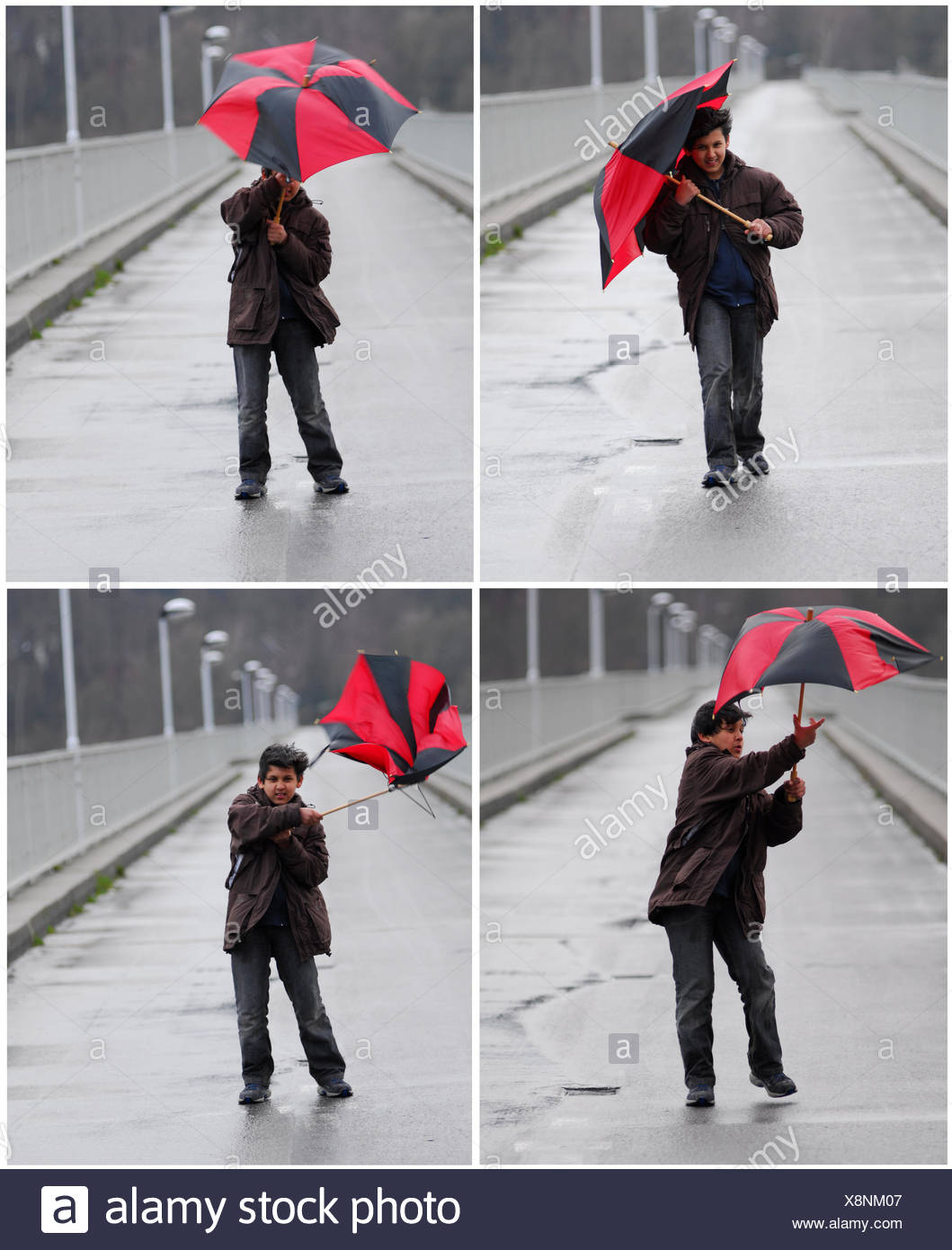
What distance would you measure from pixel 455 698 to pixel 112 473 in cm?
3203

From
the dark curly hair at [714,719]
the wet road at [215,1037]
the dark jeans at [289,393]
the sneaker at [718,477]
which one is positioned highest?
the dark jeans at [289,393]

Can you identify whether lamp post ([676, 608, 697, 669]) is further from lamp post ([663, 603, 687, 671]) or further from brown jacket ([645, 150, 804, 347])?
brown jacket ([645, 150, 804, 347])

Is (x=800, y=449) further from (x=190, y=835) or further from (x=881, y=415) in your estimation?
(x=190, y=835)

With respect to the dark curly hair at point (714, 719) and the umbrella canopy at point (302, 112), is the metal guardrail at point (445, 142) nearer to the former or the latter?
the umbrella canopy at point (302, 112)

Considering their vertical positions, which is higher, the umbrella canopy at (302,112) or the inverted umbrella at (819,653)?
the umbrella canopy at (302,112)

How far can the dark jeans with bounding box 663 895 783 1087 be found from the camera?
6457 millimetres

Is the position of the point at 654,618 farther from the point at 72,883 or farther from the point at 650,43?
the point at 72,883

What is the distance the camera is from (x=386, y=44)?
35062mm

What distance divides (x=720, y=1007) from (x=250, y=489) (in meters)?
3.57

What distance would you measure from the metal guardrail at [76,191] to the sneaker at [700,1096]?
34.5 ft

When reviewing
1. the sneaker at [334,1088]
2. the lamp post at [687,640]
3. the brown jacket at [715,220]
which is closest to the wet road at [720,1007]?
the sneaker at [334,1088]

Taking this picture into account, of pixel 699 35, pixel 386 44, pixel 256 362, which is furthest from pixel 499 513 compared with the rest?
pixel 699 35

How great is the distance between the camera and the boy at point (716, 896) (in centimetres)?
641

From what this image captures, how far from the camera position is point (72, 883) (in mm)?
12367
